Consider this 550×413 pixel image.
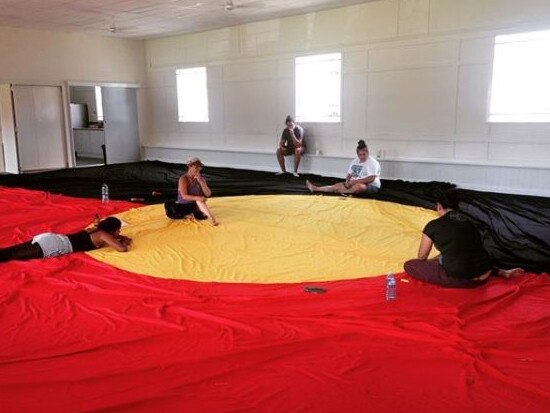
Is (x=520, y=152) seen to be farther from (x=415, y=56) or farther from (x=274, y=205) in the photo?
(x=274, y=205)

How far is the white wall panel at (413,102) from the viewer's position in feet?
28.8

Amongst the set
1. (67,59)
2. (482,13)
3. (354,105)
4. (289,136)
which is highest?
(482,13)

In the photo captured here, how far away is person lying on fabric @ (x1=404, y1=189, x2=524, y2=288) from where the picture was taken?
3457 mm

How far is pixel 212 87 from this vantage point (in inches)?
496

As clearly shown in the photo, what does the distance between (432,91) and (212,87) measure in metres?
5.87

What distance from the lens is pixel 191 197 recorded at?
19.4 ft

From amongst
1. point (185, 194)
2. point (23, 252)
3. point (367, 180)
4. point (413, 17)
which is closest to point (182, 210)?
point (185, 194)

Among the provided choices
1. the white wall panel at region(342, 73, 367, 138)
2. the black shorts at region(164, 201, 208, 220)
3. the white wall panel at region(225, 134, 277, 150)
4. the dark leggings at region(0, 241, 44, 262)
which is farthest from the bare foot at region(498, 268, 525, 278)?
the white wall panel at region(225, 134, 277, 150)

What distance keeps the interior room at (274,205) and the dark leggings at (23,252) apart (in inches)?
0.7

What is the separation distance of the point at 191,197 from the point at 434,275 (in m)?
3.21

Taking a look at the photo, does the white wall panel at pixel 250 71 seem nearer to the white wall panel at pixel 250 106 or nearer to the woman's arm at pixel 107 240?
the white wall panel at pixel 250 106

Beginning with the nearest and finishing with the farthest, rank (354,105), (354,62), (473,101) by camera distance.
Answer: (473,101) < (354,62) < (354,105)

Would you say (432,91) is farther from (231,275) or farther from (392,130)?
(231,275)

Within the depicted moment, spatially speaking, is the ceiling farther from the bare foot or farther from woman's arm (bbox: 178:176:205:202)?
the bare foot
